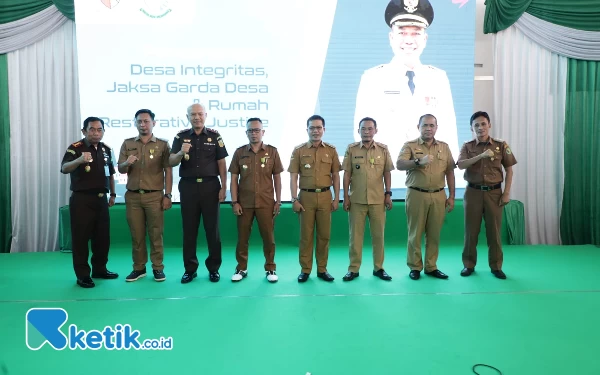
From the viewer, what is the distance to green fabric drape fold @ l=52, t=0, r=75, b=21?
4898 millimetres

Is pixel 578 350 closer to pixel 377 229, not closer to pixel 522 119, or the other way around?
pixel 377 229

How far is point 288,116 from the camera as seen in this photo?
497cm

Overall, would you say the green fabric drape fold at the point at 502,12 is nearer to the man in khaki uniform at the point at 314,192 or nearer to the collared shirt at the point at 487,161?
the collared shirt at the point at 487,161

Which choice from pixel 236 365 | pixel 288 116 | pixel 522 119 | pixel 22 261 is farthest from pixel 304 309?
pixel 522 119

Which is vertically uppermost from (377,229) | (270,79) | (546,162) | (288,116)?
(270,79)

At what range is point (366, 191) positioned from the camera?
3.65 meters

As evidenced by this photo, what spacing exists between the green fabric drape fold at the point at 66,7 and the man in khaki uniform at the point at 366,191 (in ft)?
12.1

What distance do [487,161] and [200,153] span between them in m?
2.52

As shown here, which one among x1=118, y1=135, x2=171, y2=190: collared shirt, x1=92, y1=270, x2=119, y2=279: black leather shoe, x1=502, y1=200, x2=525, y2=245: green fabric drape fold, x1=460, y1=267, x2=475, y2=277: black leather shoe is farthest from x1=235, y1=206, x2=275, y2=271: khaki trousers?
x1=502, y1=200, x2=525, y2=245: green fabric drape fold

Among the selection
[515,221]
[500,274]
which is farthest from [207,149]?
[515,221]

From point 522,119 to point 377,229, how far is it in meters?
2.99

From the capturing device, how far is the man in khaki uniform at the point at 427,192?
3.73 metres

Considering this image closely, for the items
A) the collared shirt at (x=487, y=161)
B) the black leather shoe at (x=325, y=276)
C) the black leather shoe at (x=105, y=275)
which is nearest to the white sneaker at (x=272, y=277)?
the black leather shoe at (x=325, y=276)

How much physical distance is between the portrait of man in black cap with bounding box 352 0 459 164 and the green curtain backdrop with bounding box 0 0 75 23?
3.52 m
